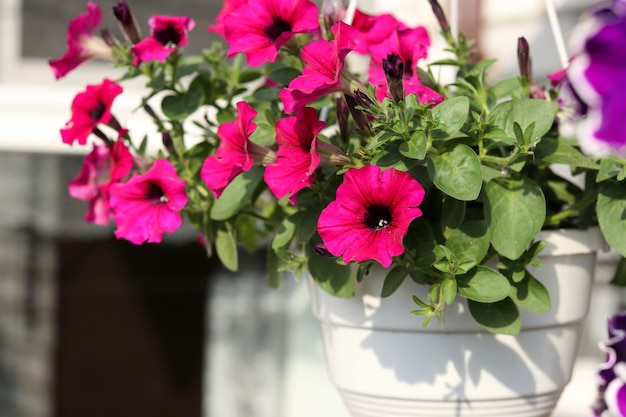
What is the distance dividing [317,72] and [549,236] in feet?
0.82

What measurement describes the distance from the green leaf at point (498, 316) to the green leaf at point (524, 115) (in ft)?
0.44

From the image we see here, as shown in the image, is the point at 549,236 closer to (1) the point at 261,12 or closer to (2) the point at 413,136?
(2) the point at 413,136

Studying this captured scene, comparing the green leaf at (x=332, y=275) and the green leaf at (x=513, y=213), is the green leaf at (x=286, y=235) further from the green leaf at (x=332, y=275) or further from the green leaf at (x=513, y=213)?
the green leaf at (x=513, y=213)

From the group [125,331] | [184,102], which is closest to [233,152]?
[184,102]

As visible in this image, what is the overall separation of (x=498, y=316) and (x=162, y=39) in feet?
1.30

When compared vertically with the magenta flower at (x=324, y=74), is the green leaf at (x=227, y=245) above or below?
below

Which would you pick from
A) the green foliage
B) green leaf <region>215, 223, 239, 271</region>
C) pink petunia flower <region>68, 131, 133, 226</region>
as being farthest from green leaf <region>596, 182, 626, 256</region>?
pink petunia flower <region>68, 131, 133, 226</region>

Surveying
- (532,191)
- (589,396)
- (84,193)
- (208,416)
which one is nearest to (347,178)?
(532,191)

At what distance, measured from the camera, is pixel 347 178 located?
0.56 metres

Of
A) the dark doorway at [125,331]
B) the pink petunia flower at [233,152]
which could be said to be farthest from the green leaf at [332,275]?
the dark doorway at [125,331]

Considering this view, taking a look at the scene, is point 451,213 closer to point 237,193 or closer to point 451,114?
point 451,114

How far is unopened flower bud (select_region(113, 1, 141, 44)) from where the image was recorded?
2.46 feet

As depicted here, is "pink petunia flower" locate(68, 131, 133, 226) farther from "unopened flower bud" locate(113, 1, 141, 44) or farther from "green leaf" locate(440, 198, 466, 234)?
"green leaf" locate(440, 198, 466, 234)

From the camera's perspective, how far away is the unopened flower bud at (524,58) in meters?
0.69
